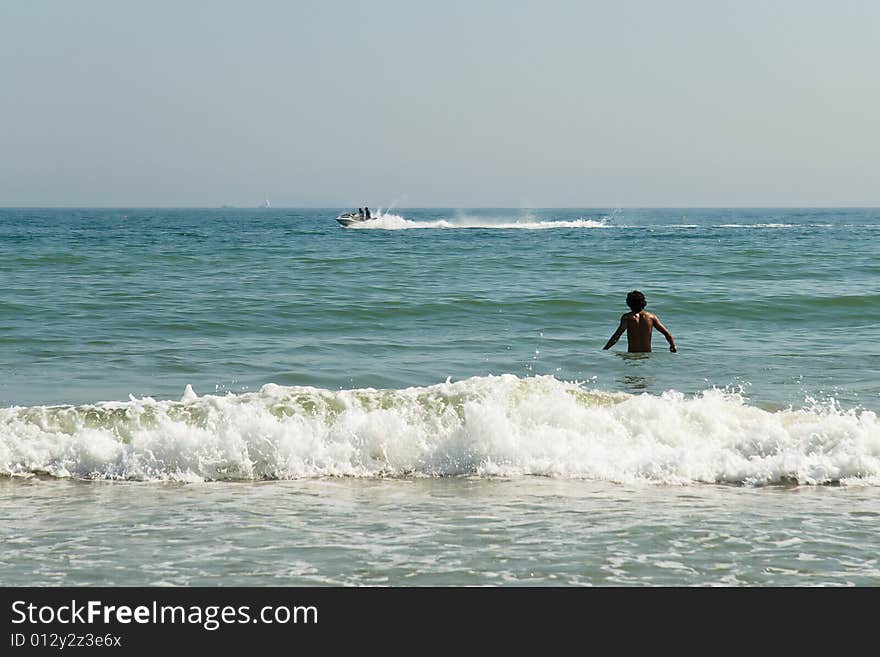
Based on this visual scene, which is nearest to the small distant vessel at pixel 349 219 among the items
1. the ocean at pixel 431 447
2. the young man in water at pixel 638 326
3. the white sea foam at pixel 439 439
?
the ocean at pixel 431 447

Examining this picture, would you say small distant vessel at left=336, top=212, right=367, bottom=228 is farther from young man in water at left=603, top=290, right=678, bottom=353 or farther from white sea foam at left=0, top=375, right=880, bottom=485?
white sea foam at left=0, top=375, right=880, bottom=485

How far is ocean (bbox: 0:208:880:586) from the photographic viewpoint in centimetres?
667

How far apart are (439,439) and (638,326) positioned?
573cm

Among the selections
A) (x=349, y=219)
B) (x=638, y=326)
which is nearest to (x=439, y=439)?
(x=638, y=326)

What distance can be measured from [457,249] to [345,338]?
27.7 metres

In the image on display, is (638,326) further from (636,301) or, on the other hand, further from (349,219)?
(349,219)

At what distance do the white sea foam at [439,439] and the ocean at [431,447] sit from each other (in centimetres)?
3

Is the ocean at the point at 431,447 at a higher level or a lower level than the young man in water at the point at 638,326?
lower

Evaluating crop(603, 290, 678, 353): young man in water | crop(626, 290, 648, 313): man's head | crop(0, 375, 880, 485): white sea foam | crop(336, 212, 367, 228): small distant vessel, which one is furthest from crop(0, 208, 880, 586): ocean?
crop(336, 212, 367, 228): small distant vessel

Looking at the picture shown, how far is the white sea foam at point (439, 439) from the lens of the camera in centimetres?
953

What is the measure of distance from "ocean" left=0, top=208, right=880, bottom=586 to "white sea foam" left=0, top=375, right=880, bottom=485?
28 millimetres

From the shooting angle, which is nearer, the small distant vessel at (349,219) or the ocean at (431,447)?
the ocean at (431,447)

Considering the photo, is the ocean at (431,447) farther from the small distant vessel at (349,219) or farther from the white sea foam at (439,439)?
the small distant vessel at (349,219)
